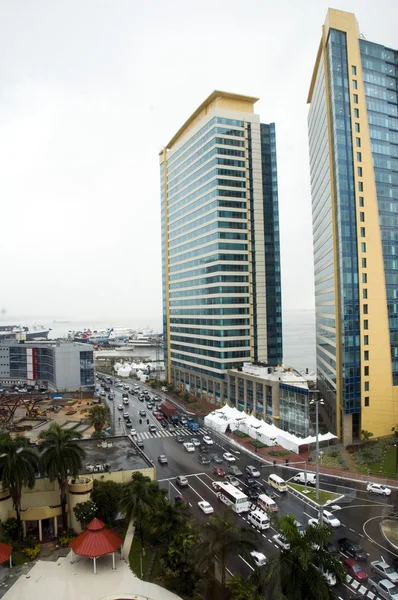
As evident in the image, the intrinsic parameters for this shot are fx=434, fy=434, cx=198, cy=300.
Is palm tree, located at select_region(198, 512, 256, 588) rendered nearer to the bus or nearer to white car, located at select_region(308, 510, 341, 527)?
white car, located at select_region(308, 510, 341, 527)

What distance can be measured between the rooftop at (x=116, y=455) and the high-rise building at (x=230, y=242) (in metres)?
43.6

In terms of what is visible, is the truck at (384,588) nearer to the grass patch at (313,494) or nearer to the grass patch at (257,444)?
the grass patch at (313,494)

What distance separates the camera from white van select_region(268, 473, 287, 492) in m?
49.5

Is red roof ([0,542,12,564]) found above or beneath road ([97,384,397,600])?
above

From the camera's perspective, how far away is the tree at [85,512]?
37.8 meters

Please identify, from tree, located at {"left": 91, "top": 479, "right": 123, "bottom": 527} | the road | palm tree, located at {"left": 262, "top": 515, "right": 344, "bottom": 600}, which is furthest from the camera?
tree, located at {"left": 91, "top": 479, "right": 123, "bottom": 527}

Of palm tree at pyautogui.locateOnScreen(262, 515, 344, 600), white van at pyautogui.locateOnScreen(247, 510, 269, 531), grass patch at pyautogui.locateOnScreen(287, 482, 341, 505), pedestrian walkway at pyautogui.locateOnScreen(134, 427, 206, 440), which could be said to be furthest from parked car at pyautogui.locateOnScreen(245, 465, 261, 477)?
palm tree at pyautogui.locateOnScreen(262, 515, 344, 600)

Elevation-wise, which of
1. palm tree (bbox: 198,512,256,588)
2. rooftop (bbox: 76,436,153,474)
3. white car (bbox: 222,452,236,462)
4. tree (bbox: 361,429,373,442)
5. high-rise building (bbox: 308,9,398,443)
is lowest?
white car (bbox: 222,452,236,462)

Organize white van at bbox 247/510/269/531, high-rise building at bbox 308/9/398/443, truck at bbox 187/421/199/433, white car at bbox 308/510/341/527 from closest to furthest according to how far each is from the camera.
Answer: white car at bbox 308/510/341/527
white van at bbox 247/510/269/531
high-rise building at bbox 308/9/398/443
truck at bbox 187/421/199/433

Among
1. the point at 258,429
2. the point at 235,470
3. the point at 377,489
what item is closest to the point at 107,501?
the point at 235,470

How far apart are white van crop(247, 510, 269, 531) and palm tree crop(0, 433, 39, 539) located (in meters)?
20.5

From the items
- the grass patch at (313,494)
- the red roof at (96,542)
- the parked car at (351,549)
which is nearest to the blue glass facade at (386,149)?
the grass patch at (313,494)

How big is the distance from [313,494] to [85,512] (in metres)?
25.1

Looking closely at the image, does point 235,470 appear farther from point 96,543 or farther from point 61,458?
point 96,543
